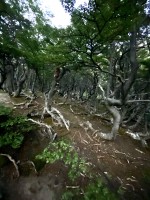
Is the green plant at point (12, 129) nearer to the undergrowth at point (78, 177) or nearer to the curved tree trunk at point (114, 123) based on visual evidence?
the undergrowth at point (78, 177)

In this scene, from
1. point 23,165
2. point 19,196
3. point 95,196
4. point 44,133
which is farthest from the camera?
point 44,133

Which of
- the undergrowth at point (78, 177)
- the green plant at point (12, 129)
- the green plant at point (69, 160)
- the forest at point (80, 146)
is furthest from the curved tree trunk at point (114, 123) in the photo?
the green plant at point (12, 129)

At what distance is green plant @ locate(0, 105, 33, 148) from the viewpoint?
5.64 metres

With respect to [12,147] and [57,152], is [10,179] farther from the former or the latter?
[57,152]

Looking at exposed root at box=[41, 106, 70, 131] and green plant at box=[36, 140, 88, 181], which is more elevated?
exposed root at box=[41, 106, 70, 131]

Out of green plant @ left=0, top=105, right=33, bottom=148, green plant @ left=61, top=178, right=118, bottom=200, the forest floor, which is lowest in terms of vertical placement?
green plant @ left=61, top=178, right=118, bottom=200

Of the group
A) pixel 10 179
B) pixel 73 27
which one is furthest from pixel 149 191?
pixel 73 27

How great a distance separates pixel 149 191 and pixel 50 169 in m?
2.62

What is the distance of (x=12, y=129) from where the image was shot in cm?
636

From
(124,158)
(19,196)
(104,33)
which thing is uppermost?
(104,33)

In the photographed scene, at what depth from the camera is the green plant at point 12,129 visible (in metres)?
5.64

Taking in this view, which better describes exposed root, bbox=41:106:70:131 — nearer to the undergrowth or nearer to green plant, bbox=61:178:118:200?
the undergrowth

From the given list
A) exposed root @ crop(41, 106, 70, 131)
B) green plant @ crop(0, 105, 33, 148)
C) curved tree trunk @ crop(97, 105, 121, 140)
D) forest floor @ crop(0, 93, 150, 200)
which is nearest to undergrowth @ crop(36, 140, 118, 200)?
forest floor @ crop(0, 93, 150, 200)

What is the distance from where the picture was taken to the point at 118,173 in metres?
5.32
